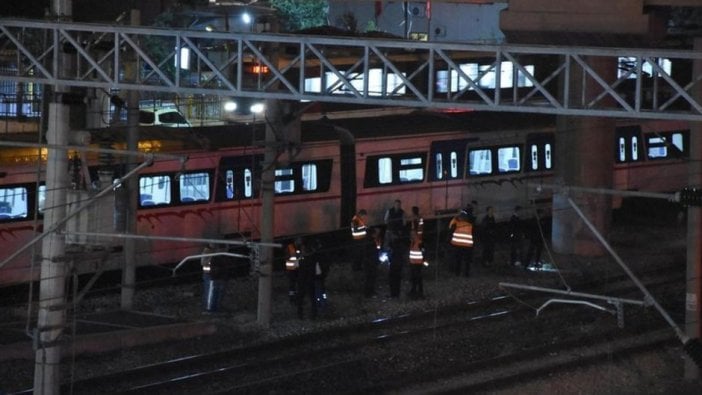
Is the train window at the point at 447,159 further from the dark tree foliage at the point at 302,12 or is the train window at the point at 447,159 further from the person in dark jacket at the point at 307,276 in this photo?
the dark tree foliage at the point at 302,12

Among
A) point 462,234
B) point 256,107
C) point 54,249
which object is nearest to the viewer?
point 54,249

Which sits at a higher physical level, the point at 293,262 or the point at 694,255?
the point at 694,255

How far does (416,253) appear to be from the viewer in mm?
18047

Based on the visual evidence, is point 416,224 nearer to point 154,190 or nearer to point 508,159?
point 154,190

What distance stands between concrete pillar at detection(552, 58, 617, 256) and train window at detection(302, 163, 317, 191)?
4.64 meters

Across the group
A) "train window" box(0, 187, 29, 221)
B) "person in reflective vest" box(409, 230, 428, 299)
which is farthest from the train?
"person in reflective vest" box(409, 230, 428, 299)

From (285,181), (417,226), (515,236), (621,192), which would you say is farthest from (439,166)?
(621,192)

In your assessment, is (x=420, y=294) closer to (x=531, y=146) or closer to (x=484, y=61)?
(x=531, y=146)

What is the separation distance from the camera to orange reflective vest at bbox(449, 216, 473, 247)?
19.7 m

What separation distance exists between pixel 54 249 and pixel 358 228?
9035 mm

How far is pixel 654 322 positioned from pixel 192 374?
21.6 feet

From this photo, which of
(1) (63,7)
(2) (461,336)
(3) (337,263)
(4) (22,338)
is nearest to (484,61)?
(3) (337,263)

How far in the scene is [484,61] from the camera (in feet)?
91.0

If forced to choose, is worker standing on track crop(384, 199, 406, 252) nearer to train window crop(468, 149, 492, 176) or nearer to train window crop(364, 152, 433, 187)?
train window crop(364, 152, 433, 187)
